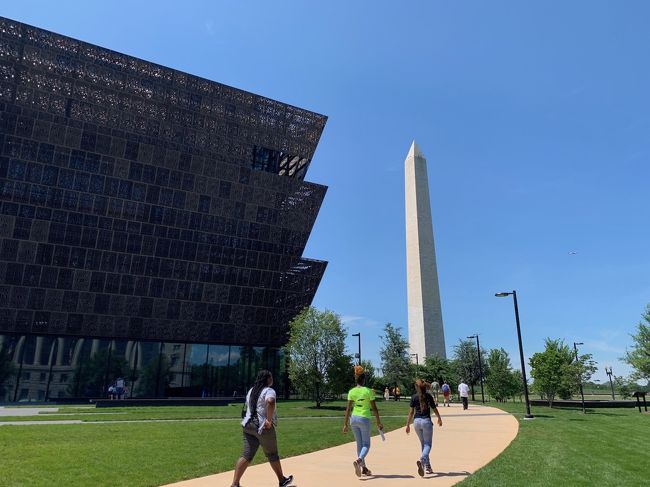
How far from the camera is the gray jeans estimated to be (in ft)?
23.8

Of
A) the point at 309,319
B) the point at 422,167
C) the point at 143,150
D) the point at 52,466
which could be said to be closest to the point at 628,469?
the point at 52,466

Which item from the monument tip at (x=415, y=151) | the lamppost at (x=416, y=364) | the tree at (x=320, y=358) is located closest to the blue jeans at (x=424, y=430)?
the tree at (x=320, y=358)

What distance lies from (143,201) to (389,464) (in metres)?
45.8

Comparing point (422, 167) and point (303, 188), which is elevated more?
point (422, 167)

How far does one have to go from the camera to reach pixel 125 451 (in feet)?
37.5

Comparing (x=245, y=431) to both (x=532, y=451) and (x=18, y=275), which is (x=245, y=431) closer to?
(x=532, y=451)

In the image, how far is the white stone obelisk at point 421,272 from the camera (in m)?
62.7

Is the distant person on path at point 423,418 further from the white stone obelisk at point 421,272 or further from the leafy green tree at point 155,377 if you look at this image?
the white stone obelisk at point 421,272

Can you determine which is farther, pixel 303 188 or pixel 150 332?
A: pixel 303 188

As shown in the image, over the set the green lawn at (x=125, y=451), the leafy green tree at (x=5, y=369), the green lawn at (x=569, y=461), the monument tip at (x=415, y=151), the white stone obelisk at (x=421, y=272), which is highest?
the monument tip at (x=415, y=151)

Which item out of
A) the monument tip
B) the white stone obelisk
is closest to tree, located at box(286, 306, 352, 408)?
the white stone obelisk

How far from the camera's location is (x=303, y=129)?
60.2 meters

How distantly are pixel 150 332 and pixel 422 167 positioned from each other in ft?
133

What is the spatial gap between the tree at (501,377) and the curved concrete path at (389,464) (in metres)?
26.5
